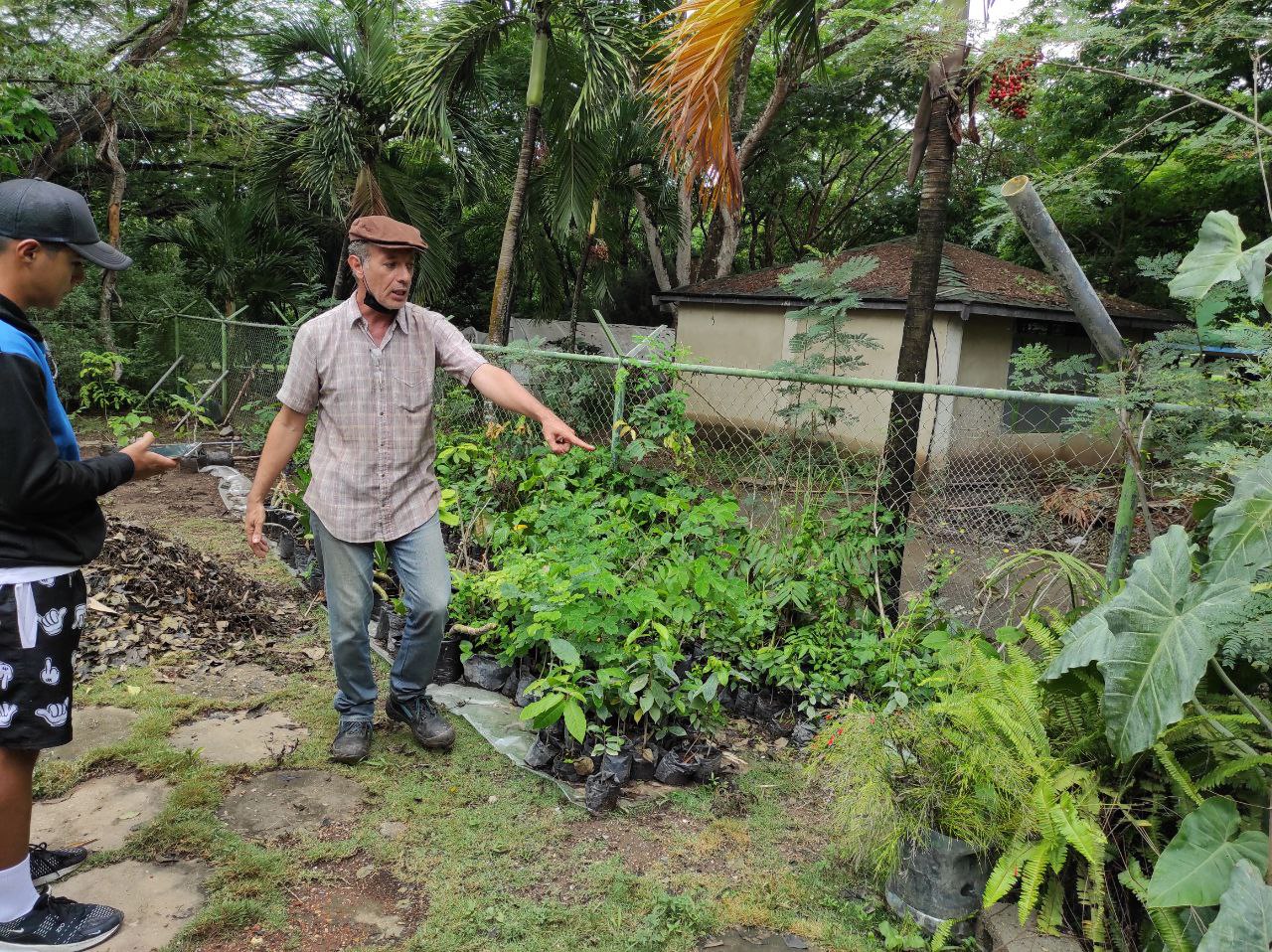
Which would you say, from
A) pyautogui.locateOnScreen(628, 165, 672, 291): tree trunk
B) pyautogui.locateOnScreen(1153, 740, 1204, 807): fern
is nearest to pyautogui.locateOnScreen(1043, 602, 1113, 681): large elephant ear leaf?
pyautogui.locateOnScreen(1153, 740, 1204, 807): fern

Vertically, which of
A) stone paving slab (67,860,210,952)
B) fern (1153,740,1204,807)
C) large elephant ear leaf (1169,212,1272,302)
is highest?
large elephant ear leaf (1169,212,1272,302)

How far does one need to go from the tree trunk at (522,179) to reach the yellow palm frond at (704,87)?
3387 millimetres

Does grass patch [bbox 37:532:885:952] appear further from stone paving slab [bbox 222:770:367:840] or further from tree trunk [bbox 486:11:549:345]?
tree trunk [bbox 486:11:549:345]

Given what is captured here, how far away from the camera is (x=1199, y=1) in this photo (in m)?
6.38

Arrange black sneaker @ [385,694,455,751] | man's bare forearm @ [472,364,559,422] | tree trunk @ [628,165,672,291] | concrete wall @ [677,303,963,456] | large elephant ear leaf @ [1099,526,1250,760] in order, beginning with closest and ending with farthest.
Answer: large elephant ear leaf @ [1099,526,1250,760], man's bare forearm @ [472,364,559,422], black sneaker @ [385,694,455,751], concrete wall @ [677,303,963,456], tree trunk @ [628,165,672,291]

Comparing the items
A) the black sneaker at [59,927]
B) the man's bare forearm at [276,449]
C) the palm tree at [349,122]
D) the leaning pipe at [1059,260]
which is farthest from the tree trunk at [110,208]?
the leaning pipe at [1059,260]

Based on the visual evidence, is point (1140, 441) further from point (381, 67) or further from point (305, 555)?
point (381, 67)

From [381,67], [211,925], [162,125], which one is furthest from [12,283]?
[162,125]

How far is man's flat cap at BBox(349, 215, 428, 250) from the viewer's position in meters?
2.79

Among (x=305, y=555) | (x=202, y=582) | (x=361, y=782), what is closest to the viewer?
(x=361, y=782)

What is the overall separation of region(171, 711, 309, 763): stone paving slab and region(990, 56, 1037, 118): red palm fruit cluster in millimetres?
4697

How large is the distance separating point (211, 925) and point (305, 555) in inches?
130

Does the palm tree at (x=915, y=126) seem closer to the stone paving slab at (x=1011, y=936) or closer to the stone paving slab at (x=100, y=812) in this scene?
the stone paving slab at (x=1011, y=936)

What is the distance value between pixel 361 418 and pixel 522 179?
19.1 ft
